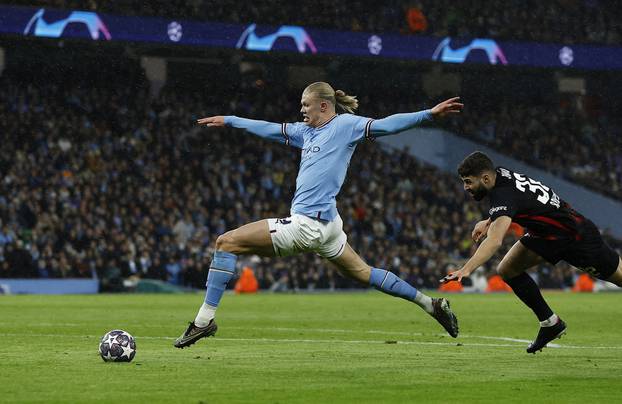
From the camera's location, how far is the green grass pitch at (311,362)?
7840 mm

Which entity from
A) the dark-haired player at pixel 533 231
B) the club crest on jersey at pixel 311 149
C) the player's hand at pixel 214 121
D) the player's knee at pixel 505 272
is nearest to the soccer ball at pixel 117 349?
the player's hand at pixel 214 121

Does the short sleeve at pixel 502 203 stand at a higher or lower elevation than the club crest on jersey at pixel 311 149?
lower

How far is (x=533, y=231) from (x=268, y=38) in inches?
1056

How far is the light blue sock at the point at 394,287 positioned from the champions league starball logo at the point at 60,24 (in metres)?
24.6

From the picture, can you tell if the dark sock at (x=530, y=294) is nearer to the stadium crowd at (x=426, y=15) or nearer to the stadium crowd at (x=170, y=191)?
the stadium crowd at (x=170, y=191)

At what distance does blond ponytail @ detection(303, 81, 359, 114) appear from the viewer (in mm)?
10453

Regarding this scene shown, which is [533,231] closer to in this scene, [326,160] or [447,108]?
[447,108]

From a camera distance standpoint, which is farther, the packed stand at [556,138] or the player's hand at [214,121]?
the packed stand at [556,138]

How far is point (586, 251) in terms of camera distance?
33.8 feet

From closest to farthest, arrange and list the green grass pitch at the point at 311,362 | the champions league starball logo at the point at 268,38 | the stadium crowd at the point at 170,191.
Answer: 1. the green grass pitch at the point at 311,362
2. the stadium crowd at the point at 170,191
3. the champions league starball logo at the point at 268,38

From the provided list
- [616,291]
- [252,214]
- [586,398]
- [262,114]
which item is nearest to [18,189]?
[252,214]

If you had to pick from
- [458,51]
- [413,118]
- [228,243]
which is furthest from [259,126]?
[458,51]

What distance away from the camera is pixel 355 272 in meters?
10.7

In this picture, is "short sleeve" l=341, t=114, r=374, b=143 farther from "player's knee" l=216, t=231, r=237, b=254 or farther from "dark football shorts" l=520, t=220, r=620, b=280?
"dark football shorts" l=520, t=220, r=620, b=280
